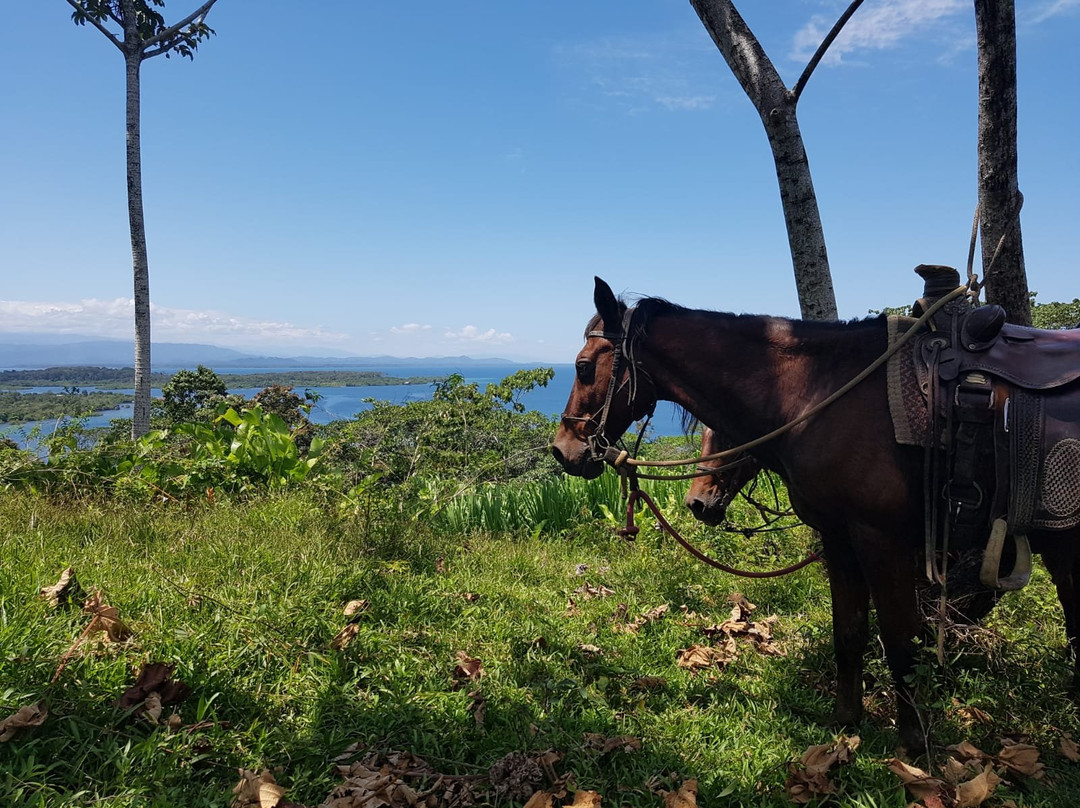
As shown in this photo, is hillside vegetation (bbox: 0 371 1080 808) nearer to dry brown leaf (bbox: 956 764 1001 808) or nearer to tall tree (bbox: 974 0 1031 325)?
dry brown leaf (bbox: 956 764 1001 808)

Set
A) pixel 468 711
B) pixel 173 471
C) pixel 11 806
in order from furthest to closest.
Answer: pixel 173 471 < pixel 468 711 < pixel 11 806

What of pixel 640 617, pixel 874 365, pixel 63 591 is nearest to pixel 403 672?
pixel 640 617

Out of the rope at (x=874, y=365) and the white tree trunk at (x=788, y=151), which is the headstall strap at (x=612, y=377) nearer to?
the rope at (x=874, y=365)

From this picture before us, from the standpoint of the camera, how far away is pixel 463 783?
7.62 ft

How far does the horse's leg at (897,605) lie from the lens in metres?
2.54

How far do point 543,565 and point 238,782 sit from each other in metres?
3.22

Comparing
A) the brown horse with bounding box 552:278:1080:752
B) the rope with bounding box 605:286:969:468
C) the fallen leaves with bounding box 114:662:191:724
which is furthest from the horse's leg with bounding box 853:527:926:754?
the fallen leaves with bounding box 114:662:191:724

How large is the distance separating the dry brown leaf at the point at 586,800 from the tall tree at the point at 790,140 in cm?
337

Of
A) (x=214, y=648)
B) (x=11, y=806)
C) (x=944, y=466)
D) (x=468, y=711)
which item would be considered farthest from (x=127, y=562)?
(x=944, y=466)

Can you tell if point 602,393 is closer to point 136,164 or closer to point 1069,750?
point 1069,750

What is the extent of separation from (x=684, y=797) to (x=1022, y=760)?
4.82 ft

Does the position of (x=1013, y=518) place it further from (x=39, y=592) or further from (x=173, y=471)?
(x=173, y=471)

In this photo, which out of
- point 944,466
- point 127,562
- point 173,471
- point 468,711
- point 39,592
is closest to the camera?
point 944,466

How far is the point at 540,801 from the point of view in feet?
7.07
